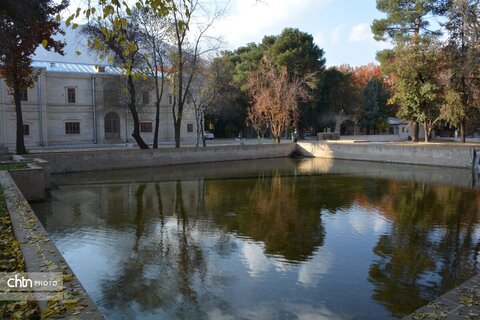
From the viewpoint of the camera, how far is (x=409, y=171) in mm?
25172

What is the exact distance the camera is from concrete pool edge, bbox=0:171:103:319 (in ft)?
14.4

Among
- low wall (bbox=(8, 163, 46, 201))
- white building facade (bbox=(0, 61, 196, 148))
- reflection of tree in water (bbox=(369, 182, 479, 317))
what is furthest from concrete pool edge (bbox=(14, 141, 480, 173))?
reflection of tree in water (bbox=(369, 182, 479, 317))

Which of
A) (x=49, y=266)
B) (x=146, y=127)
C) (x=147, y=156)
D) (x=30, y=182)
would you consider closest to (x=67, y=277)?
(x=49, y=266)

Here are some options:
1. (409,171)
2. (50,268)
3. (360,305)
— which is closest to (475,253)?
(360,305)

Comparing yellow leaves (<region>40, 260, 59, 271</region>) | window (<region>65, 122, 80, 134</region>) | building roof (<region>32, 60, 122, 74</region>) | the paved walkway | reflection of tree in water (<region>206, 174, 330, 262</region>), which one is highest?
building roof (<region>32, 60, 122, 74</region>)

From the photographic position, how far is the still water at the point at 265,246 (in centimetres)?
674

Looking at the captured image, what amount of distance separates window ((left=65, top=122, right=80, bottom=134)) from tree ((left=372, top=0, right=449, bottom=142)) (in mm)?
30111

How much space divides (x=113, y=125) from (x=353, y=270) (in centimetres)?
3944

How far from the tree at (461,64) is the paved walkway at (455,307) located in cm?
2838

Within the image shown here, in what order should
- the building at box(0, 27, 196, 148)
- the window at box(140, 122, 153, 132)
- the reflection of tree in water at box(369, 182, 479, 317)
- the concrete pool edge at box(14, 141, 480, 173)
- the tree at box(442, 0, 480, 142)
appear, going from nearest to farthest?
the reflection of tree in water at box(369, 182, 479, 317)
the concrete pool edge at box(14, 141, 480, 173)
the tree at box(442, 0, 480, 142)
the building at box(0, 27, 196, 148)
the window at box(140, 122, 153, 132)

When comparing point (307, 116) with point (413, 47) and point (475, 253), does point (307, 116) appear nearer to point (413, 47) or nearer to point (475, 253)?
point (413, 47)

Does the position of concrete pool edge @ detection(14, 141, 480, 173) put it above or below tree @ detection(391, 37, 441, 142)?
below

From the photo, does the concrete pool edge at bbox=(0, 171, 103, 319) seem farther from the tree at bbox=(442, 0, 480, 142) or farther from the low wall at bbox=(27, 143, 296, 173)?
the tree at bbox=(442, 0, 480, 142)

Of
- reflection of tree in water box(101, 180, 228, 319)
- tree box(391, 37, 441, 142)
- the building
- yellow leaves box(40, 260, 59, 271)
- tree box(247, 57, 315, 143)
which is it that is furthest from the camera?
the building
